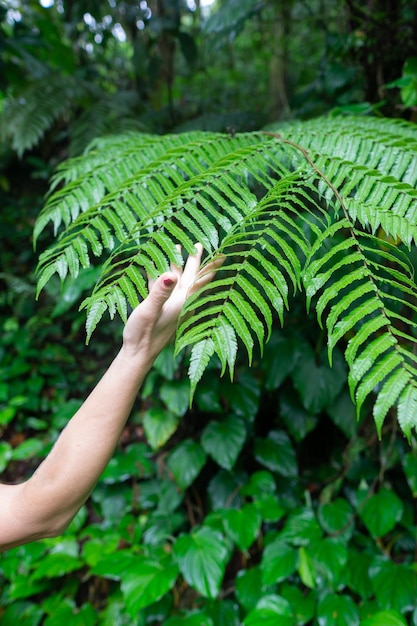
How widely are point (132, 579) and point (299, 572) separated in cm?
64

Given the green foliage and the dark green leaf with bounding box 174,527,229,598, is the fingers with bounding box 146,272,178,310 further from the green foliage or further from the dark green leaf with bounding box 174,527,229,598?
the dark green leaf with bounding box 174,527,229,598

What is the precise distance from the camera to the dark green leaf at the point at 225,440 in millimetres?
1808

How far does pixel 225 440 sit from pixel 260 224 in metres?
1.23

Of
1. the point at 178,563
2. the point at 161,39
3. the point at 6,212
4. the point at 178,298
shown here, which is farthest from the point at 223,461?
the point at 6,212

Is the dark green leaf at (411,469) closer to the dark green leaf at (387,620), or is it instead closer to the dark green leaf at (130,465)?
the dark green leaf at (387,620)

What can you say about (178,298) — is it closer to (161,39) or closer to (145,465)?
(145,465)

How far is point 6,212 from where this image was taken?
12.8 ft

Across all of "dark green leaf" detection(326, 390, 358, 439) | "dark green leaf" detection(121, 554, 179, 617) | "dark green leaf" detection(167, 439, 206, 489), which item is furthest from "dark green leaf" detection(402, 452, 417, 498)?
"dark green leaf" detection(121, 554, 179, 617)

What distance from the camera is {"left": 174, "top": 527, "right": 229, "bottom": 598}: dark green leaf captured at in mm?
1535

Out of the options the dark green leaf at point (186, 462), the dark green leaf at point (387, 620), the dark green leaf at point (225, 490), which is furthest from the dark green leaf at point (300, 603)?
the dark green leaf at point (186, 462)

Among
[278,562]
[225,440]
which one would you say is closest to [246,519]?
[278,562]

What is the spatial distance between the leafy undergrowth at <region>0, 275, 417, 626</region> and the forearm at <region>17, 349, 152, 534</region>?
92cm

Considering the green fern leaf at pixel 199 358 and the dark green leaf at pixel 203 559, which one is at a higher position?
the green fern leaf at pixel 199 358

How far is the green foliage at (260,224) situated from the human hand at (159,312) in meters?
0.03
